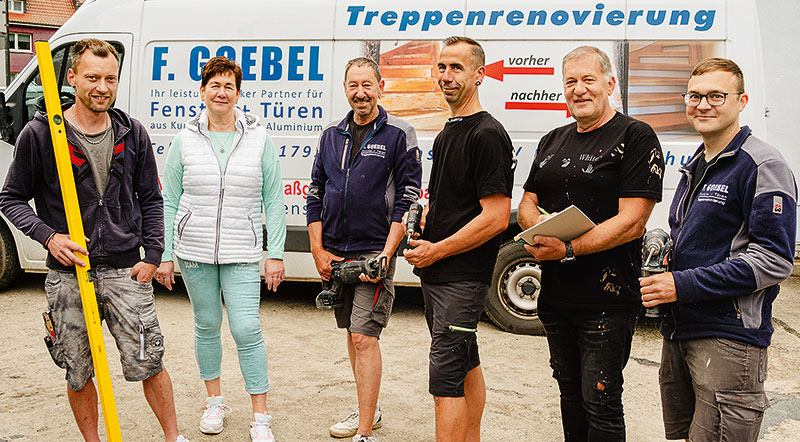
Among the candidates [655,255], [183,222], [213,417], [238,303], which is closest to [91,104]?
[183,222]

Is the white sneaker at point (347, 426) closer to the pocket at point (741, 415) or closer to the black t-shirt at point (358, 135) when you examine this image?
the black t-shirt at point (358, 135)

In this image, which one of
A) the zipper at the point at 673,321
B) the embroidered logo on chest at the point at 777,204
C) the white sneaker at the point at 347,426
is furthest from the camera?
the white sneaker at the point at 347,426

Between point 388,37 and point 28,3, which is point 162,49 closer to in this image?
point 388,37

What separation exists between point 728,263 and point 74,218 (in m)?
2.38

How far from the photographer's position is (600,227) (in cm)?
252

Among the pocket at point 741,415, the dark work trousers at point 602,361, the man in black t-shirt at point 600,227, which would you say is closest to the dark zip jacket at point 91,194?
the man in black t-shirt at point 600,227

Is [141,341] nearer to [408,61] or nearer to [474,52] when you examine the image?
[474,52]

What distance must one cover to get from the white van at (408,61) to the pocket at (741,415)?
321 cm

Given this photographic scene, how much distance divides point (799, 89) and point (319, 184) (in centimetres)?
717

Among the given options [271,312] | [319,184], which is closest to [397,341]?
[271,312]

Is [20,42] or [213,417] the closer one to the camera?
[213,417]

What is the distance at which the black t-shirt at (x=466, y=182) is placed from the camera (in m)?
2.75

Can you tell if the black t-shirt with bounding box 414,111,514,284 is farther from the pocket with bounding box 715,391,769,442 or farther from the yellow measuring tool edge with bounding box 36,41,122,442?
the yellow measuring tool edge with bounding box 36,41,122,442

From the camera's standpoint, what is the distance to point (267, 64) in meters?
5.59
